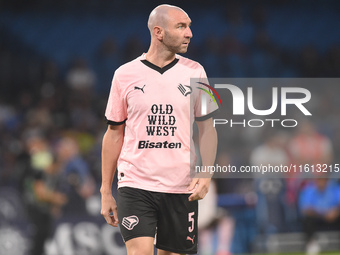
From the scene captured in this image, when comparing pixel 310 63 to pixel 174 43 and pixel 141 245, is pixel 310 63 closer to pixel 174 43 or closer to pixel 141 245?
pixel 174 43

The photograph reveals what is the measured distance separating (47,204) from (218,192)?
8.63 ft

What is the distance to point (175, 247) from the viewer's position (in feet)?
13.5

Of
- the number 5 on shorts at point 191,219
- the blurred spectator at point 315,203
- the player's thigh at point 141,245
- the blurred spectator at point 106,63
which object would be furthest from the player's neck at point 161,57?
the blurred spectator at point 106,63

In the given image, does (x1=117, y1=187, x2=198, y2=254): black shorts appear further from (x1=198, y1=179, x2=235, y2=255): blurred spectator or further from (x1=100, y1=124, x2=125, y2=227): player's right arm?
(x1=198, y1=179, x2=235, y2=255): blurred spectator

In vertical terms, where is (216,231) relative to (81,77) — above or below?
below

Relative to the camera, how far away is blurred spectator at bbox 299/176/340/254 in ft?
31.4

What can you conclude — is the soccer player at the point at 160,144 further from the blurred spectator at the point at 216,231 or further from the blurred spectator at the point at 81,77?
the blurred spectator at the point at 81,77

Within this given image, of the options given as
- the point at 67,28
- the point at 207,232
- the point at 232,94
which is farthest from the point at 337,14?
the point at 207,232

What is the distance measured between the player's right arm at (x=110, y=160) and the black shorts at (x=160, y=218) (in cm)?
8

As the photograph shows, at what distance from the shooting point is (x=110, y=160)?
4.21 m

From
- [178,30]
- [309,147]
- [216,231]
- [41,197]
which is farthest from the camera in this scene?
[309,147]

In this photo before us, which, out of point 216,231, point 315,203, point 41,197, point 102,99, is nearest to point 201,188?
point 41,197

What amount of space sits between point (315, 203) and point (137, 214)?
6282 mm

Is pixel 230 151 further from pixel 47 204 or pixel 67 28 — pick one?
pixel 67 28
